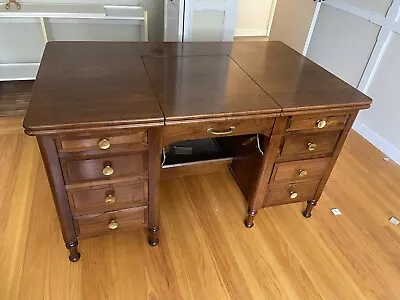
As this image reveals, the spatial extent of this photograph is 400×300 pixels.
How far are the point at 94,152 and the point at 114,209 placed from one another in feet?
1.04

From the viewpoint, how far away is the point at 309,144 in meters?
1.47

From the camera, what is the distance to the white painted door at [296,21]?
296cm

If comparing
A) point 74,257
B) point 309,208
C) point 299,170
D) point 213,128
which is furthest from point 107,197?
point 309,208

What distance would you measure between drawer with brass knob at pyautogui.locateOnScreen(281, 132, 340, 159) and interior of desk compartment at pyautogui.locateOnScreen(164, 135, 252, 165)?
1.02 ft

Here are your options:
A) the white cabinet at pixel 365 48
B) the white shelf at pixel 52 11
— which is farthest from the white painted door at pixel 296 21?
the white shelf at pixel 52 11

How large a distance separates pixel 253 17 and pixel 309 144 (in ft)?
12.0

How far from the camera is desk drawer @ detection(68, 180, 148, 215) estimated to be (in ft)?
4.17

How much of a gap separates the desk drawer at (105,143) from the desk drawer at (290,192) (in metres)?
0.75

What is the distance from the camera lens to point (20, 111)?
8.06 ft

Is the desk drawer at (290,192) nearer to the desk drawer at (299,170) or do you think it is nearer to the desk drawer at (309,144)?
the desk drawer at (299,170)

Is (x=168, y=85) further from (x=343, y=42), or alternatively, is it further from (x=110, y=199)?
(x=343, y=42)

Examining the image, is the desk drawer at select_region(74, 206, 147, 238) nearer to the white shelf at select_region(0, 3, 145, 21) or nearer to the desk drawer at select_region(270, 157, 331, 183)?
the desk drawer at select_region(270, 157, 331, 183)

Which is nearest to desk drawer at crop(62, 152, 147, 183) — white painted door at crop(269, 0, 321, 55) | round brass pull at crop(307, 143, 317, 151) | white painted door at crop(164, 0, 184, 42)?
round brass pull at crop(307, 143, 317, 151)

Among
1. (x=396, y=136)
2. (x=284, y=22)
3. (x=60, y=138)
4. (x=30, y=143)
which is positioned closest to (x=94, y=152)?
(x=60, y=138)
